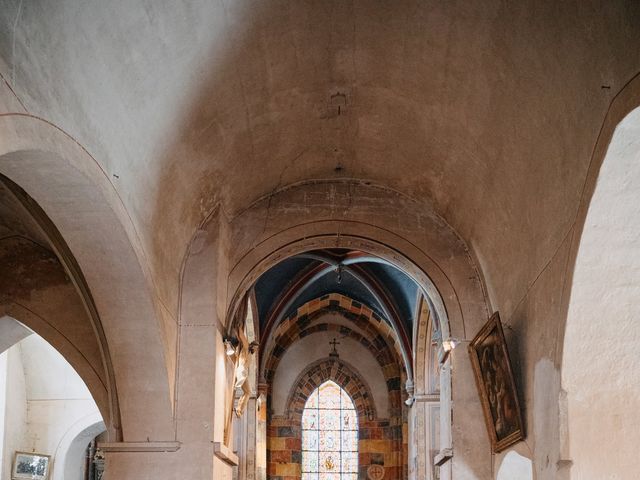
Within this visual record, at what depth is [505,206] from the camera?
26.9 feet

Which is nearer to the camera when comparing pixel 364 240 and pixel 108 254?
pixel 108 254

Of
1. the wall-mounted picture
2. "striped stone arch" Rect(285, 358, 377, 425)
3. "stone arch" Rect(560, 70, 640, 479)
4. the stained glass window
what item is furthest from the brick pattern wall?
"stone arch" Rect(560, 70, 640, 479)

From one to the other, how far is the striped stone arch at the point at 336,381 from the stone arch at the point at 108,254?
410 inches

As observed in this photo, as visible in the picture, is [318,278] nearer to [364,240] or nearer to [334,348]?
[334,348]

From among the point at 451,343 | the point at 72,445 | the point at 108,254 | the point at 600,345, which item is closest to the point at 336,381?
the point at 72,445

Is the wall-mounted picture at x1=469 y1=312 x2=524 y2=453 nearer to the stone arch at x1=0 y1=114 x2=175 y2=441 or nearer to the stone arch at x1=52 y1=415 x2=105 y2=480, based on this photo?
the stone arch at x1=0 y1=114 x2=175 y2=441

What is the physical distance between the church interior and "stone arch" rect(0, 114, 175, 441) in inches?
0.8

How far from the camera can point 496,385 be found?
8.58 metres

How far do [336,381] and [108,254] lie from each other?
12.3 metres

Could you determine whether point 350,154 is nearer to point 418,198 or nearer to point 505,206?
point 418,198

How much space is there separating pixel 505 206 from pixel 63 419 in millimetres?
9800

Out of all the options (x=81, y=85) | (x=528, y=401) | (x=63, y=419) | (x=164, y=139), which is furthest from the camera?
(x=63, y=419)

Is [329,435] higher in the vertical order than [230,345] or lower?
higher

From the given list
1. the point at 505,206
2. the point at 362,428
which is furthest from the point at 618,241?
the point at 362,428
